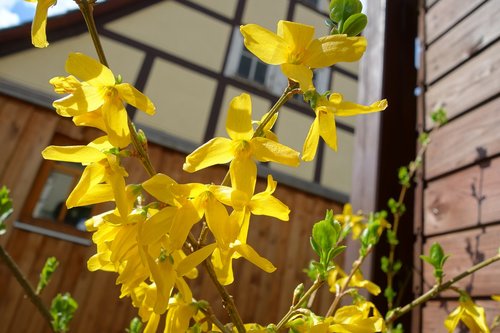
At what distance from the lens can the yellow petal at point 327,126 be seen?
44cm

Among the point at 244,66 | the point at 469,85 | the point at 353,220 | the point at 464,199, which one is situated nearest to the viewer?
the point at 464,199

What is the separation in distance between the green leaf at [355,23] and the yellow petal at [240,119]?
14 cm

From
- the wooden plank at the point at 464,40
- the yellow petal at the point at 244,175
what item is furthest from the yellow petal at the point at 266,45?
the wooden plank at the point at 464,40

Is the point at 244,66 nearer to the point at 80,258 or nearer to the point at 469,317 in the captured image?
the point at 80,258

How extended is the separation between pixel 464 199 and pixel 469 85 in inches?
15.7

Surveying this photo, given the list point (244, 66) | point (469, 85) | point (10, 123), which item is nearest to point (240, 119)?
point (469, 85)

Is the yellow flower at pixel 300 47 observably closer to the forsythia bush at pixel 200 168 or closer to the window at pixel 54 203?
the forsythia bush at pixel 200 168

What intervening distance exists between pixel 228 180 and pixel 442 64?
1333mm

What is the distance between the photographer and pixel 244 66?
514cm

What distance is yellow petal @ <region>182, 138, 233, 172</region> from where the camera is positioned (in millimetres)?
396

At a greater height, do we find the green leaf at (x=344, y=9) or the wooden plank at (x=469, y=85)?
the wooden plank at (x=469, y=85)

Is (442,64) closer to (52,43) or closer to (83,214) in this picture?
(83,214)

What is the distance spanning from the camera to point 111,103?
419 mm

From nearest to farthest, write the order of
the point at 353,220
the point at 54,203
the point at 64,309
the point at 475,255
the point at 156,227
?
the point at 156,227 → the point at 64,309 → the point at 475,255 → the point at 353,220 → the point at 54,203
